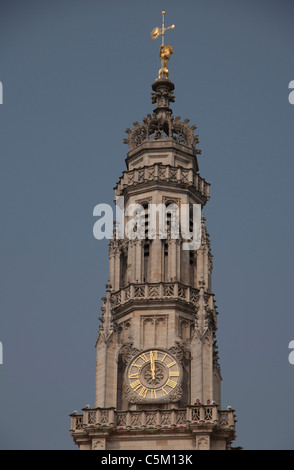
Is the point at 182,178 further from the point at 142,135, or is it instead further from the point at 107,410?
the point at 107,410

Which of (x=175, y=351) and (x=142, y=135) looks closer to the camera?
(x=175, y=351)

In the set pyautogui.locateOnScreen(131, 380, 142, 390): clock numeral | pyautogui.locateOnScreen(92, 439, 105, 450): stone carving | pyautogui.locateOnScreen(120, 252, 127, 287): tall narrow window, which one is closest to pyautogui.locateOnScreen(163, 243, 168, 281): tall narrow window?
pyautogui.locateOnScreen(120, 252, 127, 287): tall narrow window

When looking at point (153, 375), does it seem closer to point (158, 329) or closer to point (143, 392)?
point (143, 392)

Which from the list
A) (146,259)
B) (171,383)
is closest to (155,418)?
(171,383)

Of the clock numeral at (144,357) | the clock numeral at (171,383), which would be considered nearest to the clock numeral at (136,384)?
the clock numeral at (144,357)

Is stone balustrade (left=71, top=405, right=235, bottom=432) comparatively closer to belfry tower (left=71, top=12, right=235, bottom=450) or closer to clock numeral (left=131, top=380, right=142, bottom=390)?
belfry tower (left=71, top=12, right=235, bottom=450)

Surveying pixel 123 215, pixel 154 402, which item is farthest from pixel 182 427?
pixel 123 215

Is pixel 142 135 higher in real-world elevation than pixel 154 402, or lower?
higher
